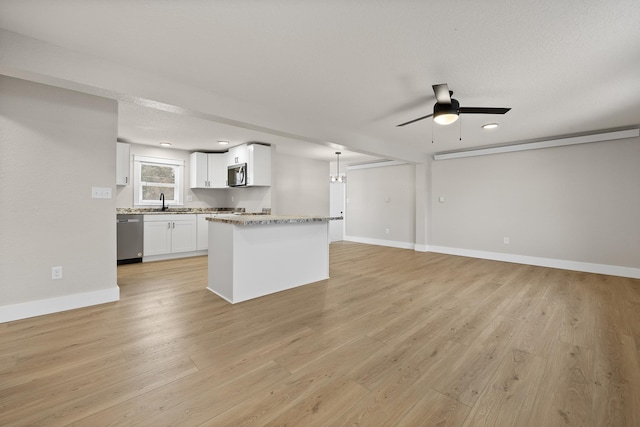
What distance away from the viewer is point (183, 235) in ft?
18.0

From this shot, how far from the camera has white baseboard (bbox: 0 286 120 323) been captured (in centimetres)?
243

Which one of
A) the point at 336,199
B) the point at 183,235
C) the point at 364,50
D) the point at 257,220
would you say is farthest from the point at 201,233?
the point at 364,50

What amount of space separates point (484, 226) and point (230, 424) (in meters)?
5.89

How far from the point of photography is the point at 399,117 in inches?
150

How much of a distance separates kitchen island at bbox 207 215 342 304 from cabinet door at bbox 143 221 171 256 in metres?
2.42

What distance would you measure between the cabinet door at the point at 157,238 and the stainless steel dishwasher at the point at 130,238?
3.2 inches

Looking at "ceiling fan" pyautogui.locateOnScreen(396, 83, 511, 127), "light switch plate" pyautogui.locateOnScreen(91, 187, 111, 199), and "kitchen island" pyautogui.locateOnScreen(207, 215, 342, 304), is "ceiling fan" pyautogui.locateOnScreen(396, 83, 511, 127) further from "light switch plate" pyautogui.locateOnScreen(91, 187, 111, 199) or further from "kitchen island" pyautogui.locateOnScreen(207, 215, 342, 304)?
"light switch plate" pyautogui.locateOnScreen(91, 187, 111, 199)

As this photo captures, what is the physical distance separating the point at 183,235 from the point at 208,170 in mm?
1612

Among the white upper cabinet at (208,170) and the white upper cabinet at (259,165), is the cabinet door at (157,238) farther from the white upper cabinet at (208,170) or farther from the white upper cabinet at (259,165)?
the white upper cabinet at (259,165)

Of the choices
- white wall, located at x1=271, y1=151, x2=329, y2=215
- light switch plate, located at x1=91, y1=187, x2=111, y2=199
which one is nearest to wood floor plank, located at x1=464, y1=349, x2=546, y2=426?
light switch plate, located at x1=91, y1=187, x2=111, y2=199

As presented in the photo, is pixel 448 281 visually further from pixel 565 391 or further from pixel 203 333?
pixel 203 333

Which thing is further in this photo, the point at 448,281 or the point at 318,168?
the point at 318,168

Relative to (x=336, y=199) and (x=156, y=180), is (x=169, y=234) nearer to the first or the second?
(x=156, y=180)

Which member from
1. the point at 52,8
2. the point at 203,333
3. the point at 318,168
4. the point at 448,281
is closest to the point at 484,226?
the point at 448,281
